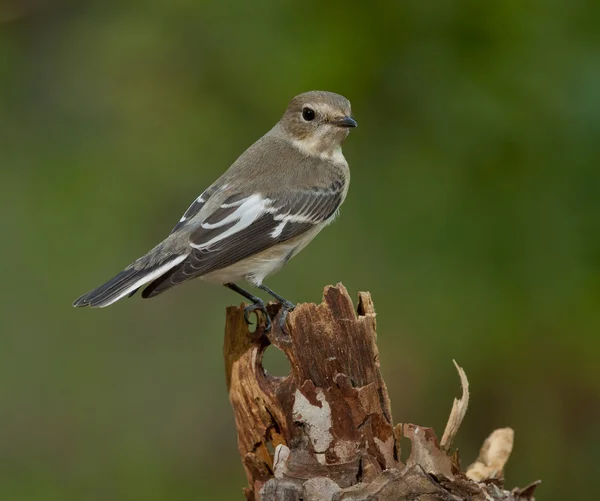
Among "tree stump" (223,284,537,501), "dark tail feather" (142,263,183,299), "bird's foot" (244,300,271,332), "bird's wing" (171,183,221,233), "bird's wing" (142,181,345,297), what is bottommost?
"tree stump" (223,284,537,501)

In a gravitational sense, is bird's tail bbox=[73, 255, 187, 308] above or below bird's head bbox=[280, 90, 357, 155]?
below

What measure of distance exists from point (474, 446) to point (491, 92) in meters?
2.50

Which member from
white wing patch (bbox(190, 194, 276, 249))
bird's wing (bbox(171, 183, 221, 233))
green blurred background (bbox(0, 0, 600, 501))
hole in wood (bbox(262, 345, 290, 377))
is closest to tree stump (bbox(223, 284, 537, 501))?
white wing patch (bbox(190, 194, 276, 249))

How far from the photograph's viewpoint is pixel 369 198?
6.25 m

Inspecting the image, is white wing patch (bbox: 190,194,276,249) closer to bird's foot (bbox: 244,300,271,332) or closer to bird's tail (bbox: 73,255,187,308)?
bird's tail (bbox: 73,255,187,308)

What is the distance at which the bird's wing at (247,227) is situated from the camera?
516 cm

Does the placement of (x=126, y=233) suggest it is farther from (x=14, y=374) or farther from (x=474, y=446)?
(x=474, y=446)

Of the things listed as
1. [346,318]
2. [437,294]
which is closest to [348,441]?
[346,318]

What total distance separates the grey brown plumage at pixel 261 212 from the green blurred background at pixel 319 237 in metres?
0.25

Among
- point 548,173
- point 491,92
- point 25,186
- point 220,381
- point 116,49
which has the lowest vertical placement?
point 220,381

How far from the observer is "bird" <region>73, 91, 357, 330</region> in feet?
16.9

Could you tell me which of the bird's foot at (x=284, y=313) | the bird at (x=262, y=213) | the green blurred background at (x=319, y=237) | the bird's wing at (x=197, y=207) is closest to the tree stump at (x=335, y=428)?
the bird's foot at (x=284, y=313)

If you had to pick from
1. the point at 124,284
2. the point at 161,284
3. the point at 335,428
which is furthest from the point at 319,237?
the point at 335,428

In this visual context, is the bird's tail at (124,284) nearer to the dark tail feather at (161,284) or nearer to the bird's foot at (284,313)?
the dark tail feather at (161,284)
